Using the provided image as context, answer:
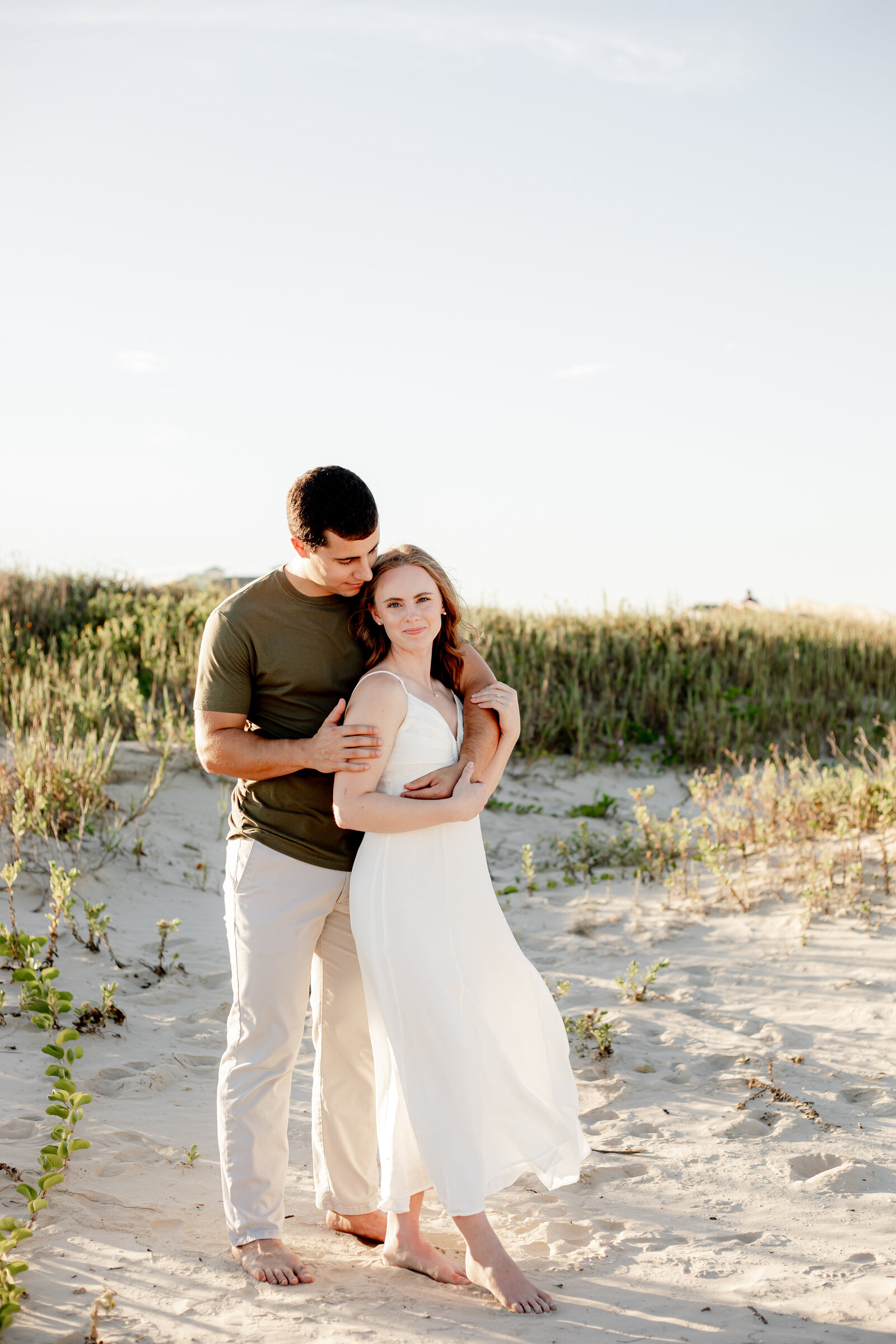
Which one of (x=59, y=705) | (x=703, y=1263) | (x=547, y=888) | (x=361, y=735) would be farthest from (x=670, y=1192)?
(x=59, y=705)

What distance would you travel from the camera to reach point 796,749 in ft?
37.1

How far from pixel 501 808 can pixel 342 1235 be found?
6015mm

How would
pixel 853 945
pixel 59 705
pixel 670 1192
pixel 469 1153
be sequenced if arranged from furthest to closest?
pixel 59 705
pixel 853 945
pixel 670 1192
pixel 469 1153

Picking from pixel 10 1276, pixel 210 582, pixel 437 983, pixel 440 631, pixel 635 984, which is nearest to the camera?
pixel 10 1276

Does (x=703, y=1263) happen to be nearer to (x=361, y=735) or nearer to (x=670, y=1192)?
(x=670, y=1192)

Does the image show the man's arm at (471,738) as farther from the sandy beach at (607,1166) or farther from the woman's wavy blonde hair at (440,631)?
the sandy beach at (607,1166)

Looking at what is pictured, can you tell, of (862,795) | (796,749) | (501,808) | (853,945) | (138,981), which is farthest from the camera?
(796,749)

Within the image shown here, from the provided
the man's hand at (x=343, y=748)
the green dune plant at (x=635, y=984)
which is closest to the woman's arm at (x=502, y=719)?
the man's hand at (x=343, y=748)

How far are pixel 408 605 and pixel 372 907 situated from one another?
85 cm

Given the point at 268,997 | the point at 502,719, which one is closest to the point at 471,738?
the point at 502,719

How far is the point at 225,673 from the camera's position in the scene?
293 centimetres

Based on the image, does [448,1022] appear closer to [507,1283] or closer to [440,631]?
[507,1283]

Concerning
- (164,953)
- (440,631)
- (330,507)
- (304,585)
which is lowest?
(164,953)

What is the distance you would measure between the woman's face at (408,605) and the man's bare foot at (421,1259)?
1.70 m
